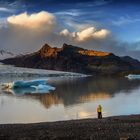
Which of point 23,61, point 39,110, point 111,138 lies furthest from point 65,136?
point 23,61

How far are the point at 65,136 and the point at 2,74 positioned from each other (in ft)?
228

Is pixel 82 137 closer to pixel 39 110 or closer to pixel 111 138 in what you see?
pixel 111 138

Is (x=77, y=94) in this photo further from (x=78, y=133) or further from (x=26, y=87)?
(x=78, y=133)

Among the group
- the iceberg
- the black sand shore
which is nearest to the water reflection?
the iceberg

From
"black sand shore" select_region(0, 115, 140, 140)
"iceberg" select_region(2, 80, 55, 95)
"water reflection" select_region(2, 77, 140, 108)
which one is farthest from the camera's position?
"iceberg" select_region(2, 80, 55, 95)

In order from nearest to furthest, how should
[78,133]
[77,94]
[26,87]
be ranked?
[78,133]
[77,94]
[26,87]

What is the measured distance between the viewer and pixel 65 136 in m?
13.4

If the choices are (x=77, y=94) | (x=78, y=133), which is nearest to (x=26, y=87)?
(x=77, y=94)

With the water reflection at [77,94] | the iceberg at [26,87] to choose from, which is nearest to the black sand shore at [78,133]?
the water reflection at [77,94]

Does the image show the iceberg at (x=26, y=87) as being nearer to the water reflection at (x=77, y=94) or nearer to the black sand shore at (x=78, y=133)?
the water reflection at (x=77, y=94)

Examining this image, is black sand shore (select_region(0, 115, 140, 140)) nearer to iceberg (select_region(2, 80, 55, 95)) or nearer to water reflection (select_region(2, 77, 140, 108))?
water reflection (select_region(2, 77, 140, 108))

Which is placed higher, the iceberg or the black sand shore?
the iceberg

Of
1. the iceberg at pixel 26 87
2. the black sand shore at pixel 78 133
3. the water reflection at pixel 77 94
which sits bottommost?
the black sand shore at pixel 78 133

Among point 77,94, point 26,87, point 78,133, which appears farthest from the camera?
point 26,87
